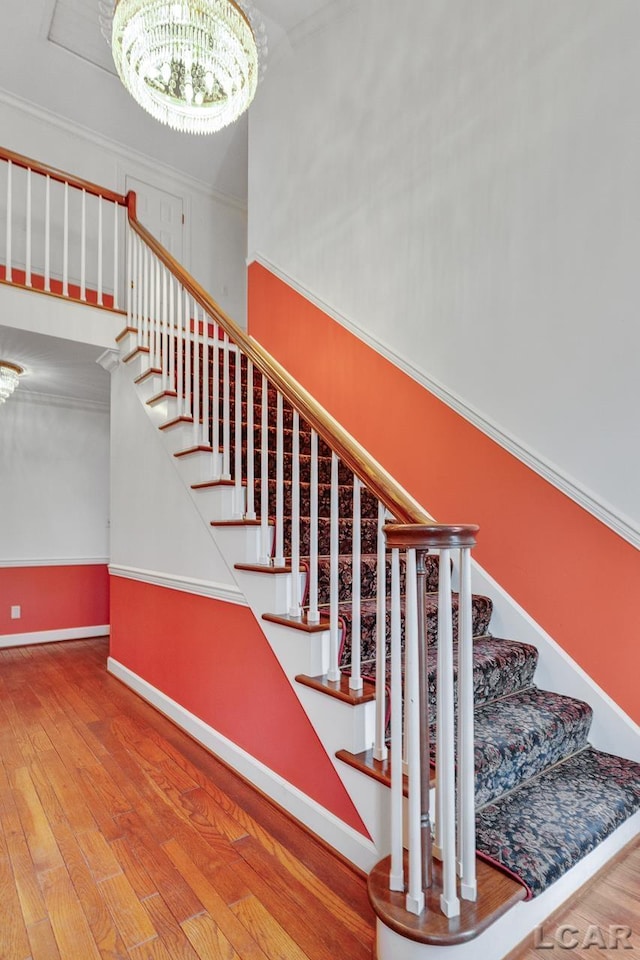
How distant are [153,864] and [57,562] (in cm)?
380

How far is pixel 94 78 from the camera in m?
4.60

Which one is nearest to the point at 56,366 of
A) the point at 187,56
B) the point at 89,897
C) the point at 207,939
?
the point at 187,56

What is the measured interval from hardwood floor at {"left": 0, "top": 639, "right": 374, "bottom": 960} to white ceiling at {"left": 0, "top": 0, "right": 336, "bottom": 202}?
487 centimetres

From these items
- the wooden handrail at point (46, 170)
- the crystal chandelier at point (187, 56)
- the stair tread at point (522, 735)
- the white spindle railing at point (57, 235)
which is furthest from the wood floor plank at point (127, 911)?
the white spindle railing at point (57, 235)

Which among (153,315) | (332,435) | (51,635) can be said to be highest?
(153,315)

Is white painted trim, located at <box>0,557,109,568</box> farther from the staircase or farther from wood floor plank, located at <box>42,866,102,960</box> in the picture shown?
wood floor plank, located at <box>42,866,102,960</box>

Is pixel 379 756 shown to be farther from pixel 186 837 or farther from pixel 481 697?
pixel 186 837

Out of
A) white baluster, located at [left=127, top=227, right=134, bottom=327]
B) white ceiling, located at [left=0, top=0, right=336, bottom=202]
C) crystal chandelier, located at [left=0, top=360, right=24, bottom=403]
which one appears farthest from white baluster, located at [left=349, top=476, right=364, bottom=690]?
white ceiling, located at [left=0, top=0, right=336, bottom=202]

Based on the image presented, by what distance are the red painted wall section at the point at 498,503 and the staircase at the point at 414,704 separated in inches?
8.8

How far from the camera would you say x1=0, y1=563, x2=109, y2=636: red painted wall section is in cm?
476

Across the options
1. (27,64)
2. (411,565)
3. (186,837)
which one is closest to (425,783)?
(411,565)

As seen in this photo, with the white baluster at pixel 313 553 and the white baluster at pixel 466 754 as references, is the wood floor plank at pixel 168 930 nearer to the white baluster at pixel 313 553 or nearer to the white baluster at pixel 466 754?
the white baluster at pixel 466 754

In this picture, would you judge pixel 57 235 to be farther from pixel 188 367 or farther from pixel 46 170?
pixel 188 367

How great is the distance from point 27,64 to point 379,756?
578 centimetres
